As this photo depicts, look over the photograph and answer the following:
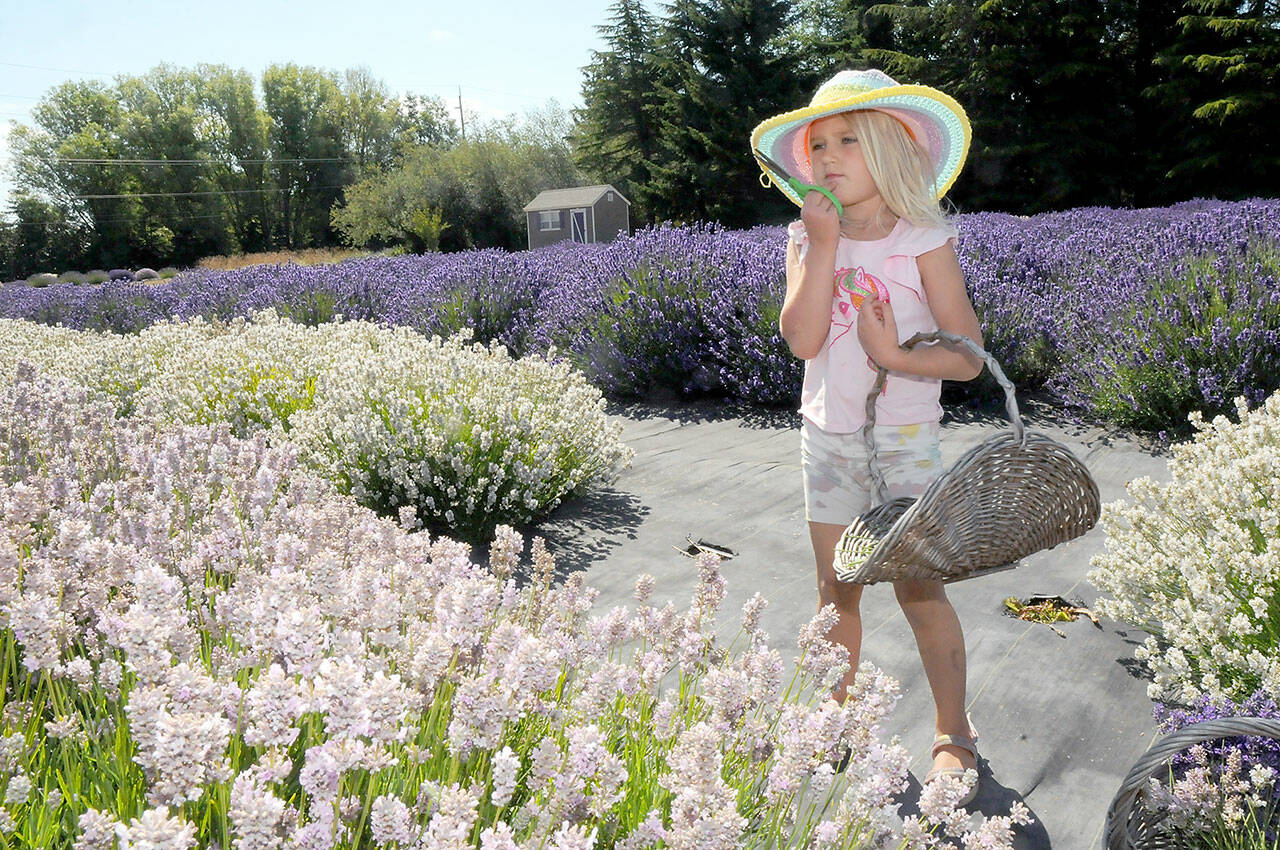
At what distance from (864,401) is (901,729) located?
3.13 ft

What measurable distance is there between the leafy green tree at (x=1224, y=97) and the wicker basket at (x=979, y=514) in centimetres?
2740

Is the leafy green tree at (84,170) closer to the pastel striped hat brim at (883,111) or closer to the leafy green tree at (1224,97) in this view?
the leafy green tree at (1224,97)

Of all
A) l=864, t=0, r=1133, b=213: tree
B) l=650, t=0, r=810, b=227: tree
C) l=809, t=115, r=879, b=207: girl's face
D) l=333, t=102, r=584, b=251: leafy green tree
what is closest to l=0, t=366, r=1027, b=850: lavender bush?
l=809, t=115, r=879, b=207: girl's face

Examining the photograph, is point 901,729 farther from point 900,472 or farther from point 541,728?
point 541,728

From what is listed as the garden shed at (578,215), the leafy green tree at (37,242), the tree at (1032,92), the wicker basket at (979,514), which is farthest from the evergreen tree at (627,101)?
the wicker basket at (979,514)

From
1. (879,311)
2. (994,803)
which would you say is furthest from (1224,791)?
(879,311)

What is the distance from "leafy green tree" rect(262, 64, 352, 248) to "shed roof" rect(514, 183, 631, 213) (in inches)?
972

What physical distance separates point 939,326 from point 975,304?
4.26 metres

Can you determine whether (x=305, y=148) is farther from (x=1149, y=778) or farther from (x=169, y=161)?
(x=1149, y=778)

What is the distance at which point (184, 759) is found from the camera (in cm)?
93

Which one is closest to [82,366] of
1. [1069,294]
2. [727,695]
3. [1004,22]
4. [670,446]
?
[670,446]

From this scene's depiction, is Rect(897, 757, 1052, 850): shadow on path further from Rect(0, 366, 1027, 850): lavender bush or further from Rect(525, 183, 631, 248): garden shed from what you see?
Rect(525, 183, 631, 248): garden shed

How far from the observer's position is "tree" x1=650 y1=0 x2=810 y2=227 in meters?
33.8

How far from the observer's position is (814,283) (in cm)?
227
